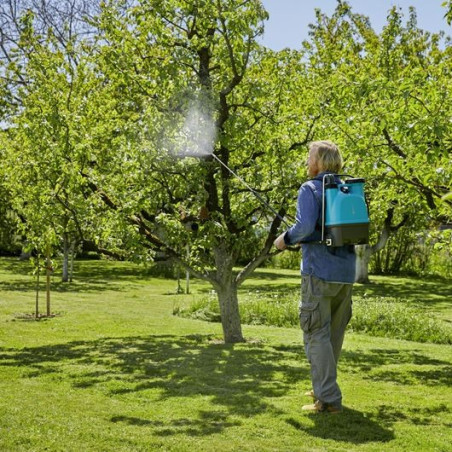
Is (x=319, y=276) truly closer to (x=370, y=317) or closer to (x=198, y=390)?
(x=198, y=390)

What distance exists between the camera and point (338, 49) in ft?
35.8

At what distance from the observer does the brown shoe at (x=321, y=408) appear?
547 centimetres

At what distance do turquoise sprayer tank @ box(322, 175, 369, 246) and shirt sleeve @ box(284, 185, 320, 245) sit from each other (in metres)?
0.15

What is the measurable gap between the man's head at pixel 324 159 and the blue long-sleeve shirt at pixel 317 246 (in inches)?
7.0

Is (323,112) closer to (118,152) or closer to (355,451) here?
(118,152)

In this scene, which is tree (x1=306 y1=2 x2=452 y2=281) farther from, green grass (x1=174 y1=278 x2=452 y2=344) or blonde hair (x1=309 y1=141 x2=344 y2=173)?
green grass (x1=174 y1=278 x2=452 y2=344)

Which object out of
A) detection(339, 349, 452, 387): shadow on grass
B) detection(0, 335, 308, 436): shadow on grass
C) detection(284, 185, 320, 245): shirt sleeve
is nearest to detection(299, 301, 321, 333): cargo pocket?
detection(284, 185, 320, 245): shirt sleeve

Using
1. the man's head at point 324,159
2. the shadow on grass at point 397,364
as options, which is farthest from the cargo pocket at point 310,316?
the shadow on grass at point 397,364

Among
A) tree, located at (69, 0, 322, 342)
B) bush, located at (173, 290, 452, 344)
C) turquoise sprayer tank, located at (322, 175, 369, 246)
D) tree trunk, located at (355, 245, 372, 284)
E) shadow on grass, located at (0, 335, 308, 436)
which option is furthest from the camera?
tree trunk, located at (355, 245, 372, 284)

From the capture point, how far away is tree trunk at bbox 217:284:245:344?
1005 centimetres

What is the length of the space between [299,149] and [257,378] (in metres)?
3.54

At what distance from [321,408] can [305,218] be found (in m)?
1.50

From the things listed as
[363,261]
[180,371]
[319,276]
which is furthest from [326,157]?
[363,261]

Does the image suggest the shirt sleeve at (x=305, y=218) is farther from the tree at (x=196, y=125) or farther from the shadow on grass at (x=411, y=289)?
the shadow on grass at (x=411, y=289)
